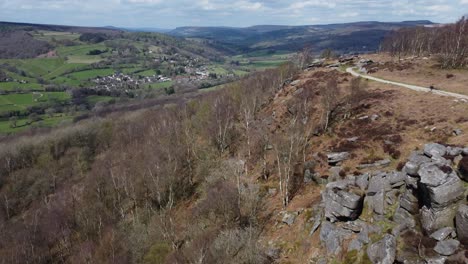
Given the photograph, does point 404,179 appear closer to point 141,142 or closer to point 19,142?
point 141,142

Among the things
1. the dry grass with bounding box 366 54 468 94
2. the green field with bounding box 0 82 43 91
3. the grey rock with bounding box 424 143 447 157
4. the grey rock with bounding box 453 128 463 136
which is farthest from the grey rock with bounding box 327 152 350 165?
the green field with bounding box 0 82 43 91

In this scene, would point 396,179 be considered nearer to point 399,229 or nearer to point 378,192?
point 378,192

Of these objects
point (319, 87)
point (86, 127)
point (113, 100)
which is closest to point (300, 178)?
point (319, 87)

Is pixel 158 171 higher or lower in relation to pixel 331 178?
lower

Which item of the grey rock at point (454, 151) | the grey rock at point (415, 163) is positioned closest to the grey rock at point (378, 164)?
the grey rock at point (415, 163)

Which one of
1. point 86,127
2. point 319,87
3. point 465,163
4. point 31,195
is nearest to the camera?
point 465,163

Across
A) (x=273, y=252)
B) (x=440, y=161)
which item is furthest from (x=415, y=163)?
(x=273, y=252)

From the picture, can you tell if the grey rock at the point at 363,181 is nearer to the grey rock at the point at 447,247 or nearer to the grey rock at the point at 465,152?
the grey rock at the point at 465,152

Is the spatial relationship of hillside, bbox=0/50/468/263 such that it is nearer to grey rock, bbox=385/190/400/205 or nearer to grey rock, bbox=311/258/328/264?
grey rock, bbox=385/190/400/205
